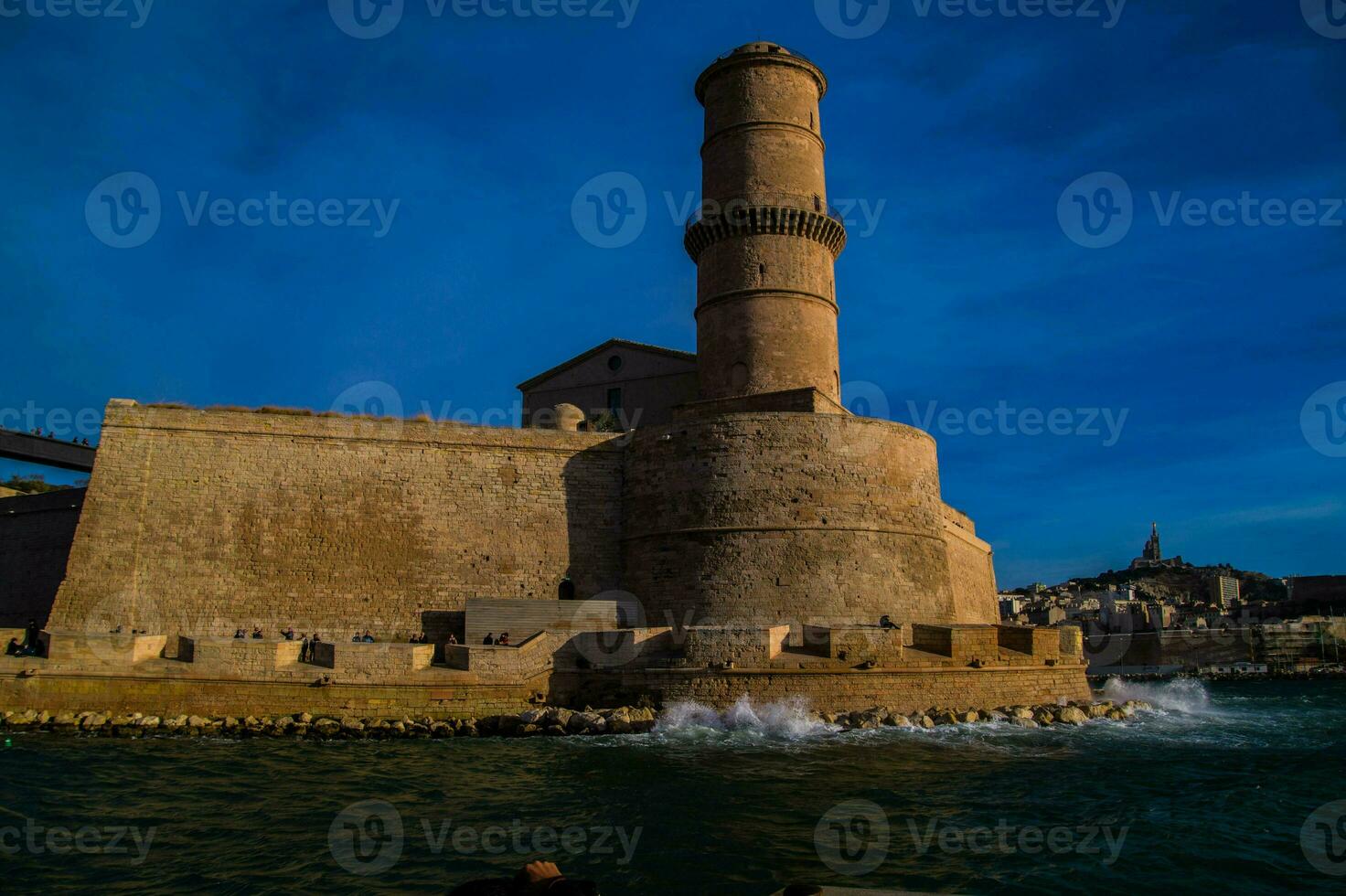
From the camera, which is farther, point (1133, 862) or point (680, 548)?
point (680, 548)

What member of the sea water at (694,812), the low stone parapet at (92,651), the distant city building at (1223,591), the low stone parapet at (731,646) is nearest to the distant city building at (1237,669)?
the distant city building at (1223,591)

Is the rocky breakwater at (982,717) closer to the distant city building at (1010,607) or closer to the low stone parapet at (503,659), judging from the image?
the low stone parapet at (503,659)

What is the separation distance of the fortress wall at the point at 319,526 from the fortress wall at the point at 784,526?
171 cm

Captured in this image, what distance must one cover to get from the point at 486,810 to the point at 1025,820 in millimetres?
5422

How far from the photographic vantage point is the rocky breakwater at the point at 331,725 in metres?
13.6

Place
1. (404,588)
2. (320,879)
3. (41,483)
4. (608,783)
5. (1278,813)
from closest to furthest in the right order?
(320,879) → (1278,813) → (608,783) → (404,588) → (41,483)

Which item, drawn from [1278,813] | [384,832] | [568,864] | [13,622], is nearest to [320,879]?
[384,832]

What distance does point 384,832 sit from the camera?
27.7 feet

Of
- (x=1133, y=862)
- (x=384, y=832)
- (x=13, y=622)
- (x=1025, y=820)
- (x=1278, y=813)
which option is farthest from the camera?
(x=13, y=622)

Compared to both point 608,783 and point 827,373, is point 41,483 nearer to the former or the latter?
point 827,373

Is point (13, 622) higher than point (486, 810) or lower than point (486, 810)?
higher

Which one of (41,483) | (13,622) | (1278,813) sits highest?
(41,483)

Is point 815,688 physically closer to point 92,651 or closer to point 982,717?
point 982,717

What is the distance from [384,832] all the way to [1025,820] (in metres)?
6.26
